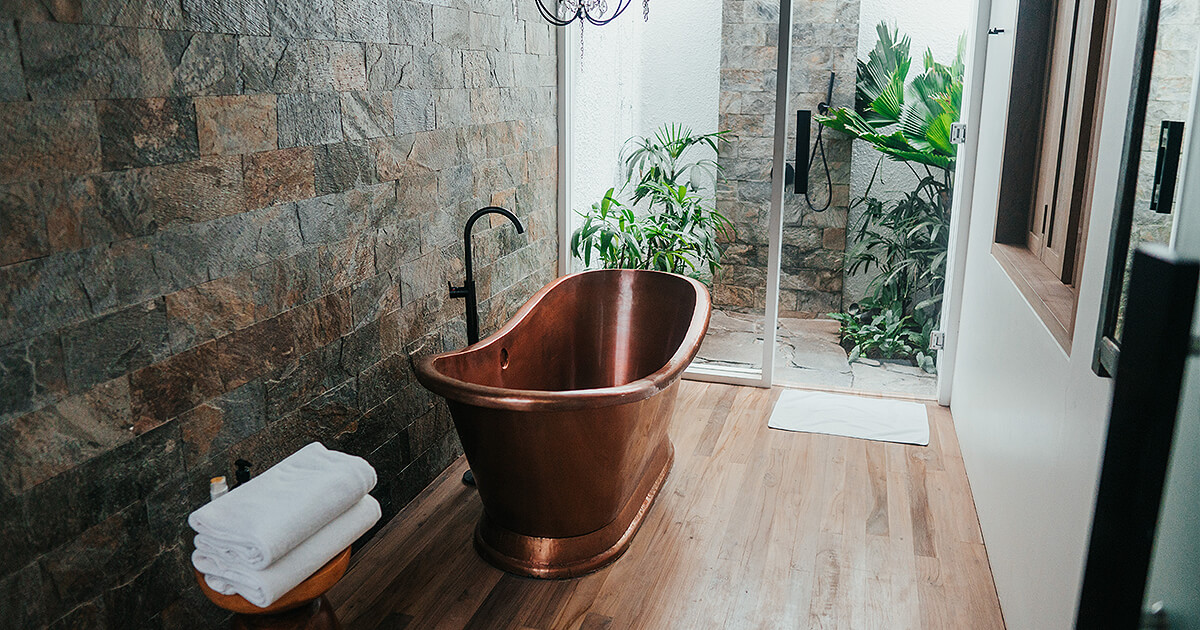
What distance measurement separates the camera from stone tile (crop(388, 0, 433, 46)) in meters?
2.73

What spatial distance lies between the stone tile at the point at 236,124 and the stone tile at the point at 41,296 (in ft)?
1.47

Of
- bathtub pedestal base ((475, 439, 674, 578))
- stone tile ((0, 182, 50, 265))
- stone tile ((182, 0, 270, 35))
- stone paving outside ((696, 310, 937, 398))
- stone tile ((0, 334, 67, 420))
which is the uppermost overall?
stone tile ((182, 0, 270, 35))

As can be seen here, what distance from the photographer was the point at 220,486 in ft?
5.90

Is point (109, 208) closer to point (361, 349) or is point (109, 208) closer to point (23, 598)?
point (23, 598)

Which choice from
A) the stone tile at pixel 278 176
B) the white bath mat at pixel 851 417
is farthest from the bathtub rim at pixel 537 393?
the white bath mat at pixel 851 417

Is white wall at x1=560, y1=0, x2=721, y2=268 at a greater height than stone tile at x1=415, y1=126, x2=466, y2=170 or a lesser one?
greater

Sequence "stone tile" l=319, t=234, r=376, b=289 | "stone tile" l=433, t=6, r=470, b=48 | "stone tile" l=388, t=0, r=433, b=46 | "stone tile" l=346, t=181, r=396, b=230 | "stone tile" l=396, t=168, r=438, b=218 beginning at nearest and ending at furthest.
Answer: "stone tile" l=319, t=234, r=376, b=289
"stone tile" l=346, t=181, r=396, b=230
"stone tile" l=388, t=0, r=433, b=46
"stone tile" l=396, t=168, r=438, b=218
"stone tile" l=433, t=6, r=470, b=48

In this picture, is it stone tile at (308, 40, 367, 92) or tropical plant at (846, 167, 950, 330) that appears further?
tropical plant at (846, 167, 950, 330)

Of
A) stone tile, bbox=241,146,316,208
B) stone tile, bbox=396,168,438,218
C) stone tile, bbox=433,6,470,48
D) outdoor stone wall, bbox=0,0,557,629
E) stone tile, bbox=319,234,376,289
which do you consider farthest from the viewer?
stone tile, bbox=433,6,470,48

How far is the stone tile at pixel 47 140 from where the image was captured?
155 centimetres

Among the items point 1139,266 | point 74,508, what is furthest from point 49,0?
point 1139,266

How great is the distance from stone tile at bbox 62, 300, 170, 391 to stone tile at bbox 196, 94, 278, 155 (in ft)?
1.33

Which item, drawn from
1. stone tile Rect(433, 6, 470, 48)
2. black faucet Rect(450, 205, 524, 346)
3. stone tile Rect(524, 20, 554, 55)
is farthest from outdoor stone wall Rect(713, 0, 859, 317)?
black faucet Rect(450, 205, 524, 346)

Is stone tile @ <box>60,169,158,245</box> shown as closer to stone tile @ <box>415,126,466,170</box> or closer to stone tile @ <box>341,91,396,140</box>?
stone tile @ <box>341,91,396,140</box>
